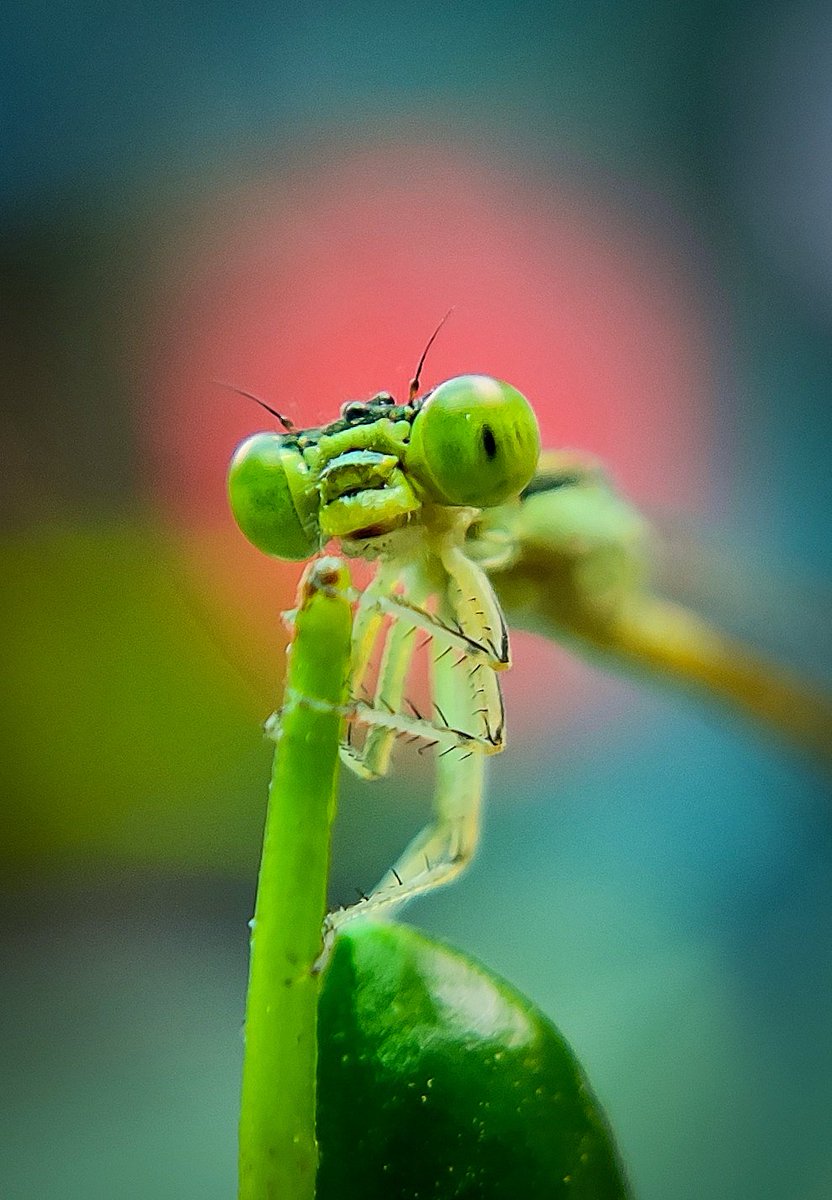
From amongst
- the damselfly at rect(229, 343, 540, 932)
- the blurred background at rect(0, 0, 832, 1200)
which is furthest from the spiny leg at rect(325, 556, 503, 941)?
the blurred background at rect(0, 0, 832, 1200)

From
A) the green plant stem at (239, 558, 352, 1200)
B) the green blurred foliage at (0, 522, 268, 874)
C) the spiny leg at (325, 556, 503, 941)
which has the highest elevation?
the green blurred foliage at (0, 522, 268, 874)

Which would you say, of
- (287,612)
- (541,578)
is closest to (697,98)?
(541,578)

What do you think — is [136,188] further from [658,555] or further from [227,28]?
[658,555]

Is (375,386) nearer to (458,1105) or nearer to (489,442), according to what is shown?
(489,442)

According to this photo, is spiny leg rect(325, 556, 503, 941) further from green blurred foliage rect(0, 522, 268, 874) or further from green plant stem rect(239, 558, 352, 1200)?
green blurred foliage rect(0, 522, 268, 874)

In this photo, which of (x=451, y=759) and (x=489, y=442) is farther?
(x=451, y=759)

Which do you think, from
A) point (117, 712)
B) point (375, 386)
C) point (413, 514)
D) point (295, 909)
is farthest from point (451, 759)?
point (117, 712)

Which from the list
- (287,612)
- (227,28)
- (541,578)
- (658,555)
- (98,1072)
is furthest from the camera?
(227,28)
